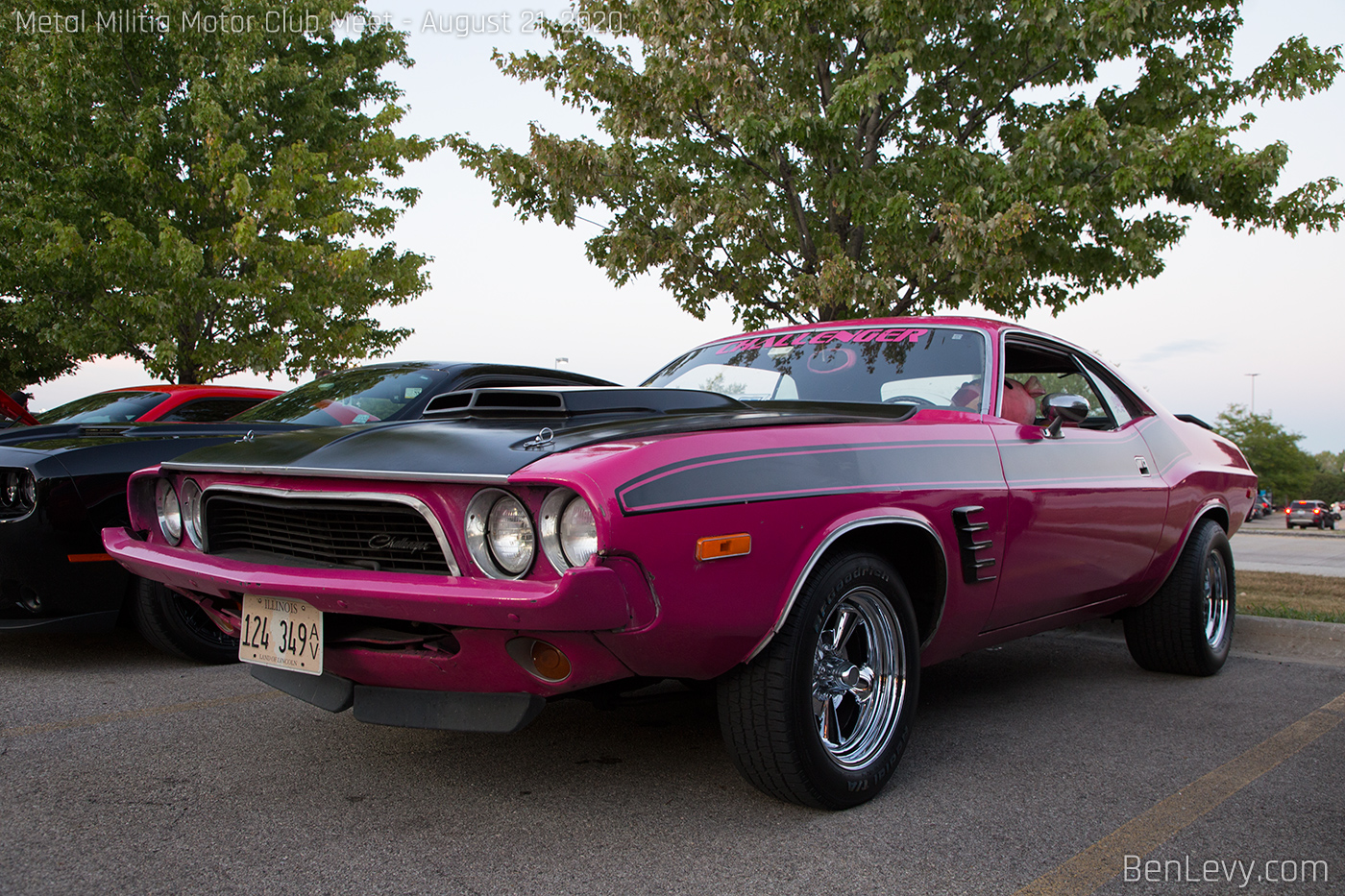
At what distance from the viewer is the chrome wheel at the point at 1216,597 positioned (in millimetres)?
4814

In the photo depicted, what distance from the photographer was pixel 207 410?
248 inches

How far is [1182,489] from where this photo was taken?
453 cm

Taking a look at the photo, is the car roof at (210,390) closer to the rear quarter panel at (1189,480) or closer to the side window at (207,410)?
the side window at (207,410)

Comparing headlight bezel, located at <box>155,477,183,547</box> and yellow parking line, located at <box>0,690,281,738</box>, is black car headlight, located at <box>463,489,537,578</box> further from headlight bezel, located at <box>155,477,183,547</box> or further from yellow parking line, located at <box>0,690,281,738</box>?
yellow parking line, located at <box>0,690,281,738</box>

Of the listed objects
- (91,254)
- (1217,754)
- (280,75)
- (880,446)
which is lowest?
(1217,754)

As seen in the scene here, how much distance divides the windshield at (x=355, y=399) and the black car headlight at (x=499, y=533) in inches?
109

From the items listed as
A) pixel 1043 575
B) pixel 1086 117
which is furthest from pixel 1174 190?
pixel 1043 575

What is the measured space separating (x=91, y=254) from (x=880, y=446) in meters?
12.1

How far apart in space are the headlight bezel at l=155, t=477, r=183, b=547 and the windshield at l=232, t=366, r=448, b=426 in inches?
66.5

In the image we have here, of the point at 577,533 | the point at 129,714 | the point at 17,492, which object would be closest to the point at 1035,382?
the point at 577,533

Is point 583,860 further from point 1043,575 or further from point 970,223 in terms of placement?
point 970,223

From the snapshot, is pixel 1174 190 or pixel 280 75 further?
pixel 280 75

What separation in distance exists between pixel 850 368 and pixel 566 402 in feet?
4.64

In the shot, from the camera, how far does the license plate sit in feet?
8.64
